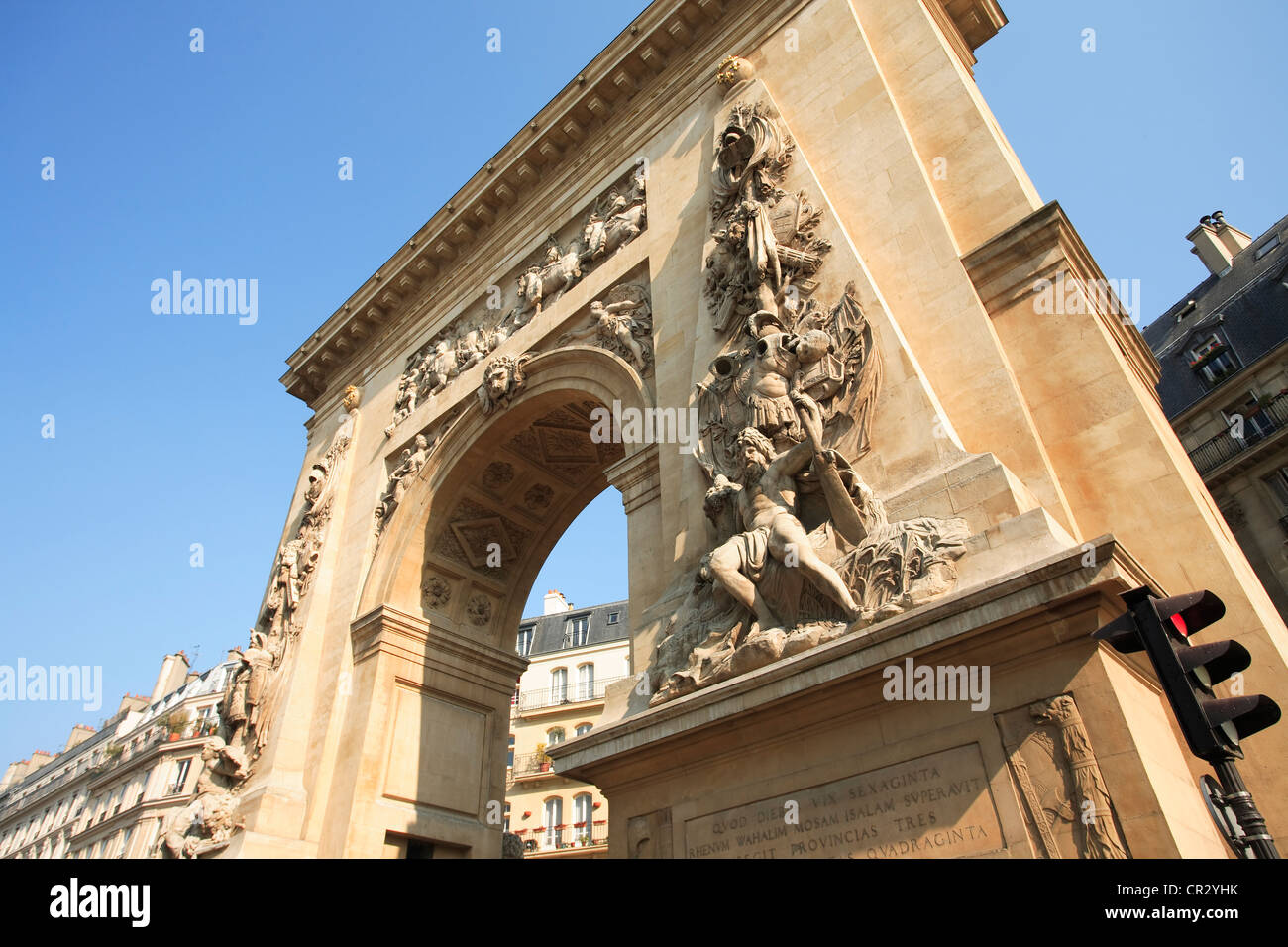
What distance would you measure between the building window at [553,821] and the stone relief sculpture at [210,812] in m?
15.3

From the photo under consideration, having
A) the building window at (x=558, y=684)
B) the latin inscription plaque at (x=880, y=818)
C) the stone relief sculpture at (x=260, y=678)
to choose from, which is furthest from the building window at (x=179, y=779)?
the latin inscription plaque at (x=880, y=818)

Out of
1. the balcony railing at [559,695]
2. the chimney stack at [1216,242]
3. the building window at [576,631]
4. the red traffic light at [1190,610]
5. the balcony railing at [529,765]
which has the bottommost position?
the red traffic light at [1190,610]

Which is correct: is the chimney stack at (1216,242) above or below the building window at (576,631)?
above

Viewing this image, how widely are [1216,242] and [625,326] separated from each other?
2217cm

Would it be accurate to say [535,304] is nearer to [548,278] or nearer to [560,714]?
[548,278]

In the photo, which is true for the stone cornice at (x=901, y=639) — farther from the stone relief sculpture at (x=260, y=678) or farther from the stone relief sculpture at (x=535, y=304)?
the stone relief sculpture at (x=260, y=678)

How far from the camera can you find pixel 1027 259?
848 centimetres

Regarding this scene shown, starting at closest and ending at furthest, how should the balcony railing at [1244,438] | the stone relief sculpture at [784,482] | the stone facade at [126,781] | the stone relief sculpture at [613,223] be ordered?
the stone relief sculpture at [784,482]
the stone relief sculpture at [613,223]
the balcony railing at [1244,438]
the stone facade at [126,781]

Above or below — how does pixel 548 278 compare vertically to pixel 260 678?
above

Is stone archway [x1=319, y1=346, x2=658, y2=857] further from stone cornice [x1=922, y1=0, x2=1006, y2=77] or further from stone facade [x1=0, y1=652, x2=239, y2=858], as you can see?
stone facade [x1=0, y1=652, x2=239, y2=858]

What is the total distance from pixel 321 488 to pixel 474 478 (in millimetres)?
4010

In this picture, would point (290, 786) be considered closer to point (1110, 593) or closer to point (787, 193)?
point (787, 193)

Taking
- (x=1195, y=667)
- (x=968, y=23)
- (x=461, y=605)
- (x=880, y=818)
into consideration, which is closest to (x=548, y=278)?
(x=461, y=605)

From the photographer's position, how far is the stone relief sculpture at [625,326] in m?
11.7
